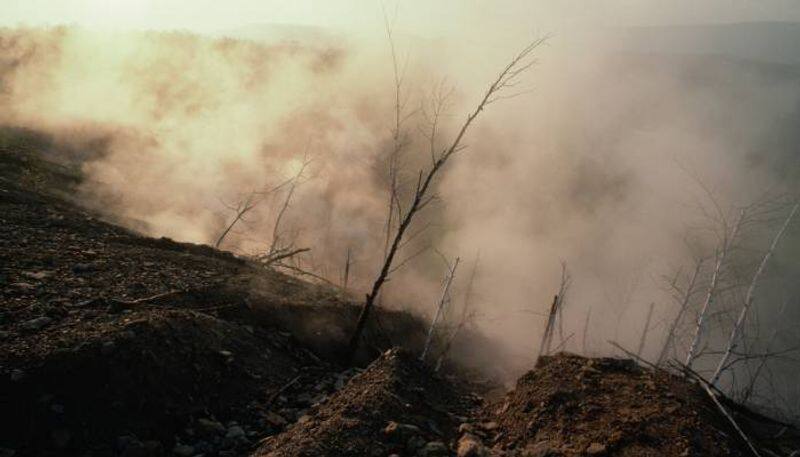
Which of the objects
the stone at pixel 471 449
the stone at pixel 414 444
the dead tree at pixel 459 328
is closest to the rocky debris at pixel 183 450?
the stone at pixel 414 444

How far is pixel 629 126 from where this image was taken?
26.2m

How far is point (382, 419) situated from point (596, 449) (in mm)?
1324

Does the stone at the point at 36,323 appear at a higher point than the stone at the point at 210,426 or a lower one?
higher

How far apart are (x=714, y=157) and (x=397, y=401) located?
27547 millimetres

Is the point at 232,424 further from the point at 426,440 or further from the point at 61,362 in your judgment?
the point at 426,440

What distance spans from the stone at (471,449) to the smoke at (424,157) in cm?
1043

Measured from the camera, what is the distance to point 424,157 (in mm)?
23391

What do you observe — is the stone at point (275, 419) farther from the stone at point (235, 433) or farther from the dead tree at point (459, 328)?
the dead tree at point (459, 328)

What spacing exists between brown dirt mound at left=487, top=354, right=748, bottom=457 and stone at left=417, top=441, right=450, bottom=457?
1.85 feet

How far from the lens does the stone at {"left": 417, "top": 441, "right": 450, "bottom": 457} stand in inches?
119

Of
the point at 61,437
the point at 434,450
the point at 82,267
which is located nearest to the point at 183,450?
the point at 61,437

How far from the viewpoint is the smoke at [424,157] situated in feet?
52.5

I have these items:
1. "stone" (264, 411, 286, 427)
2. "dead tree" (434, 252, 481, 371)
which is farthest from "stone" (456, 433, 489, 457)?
"dead tree" (434, 252, 481, 371)

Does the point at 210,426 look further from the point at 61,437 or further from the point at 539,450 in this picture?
→ the point at 539,450
